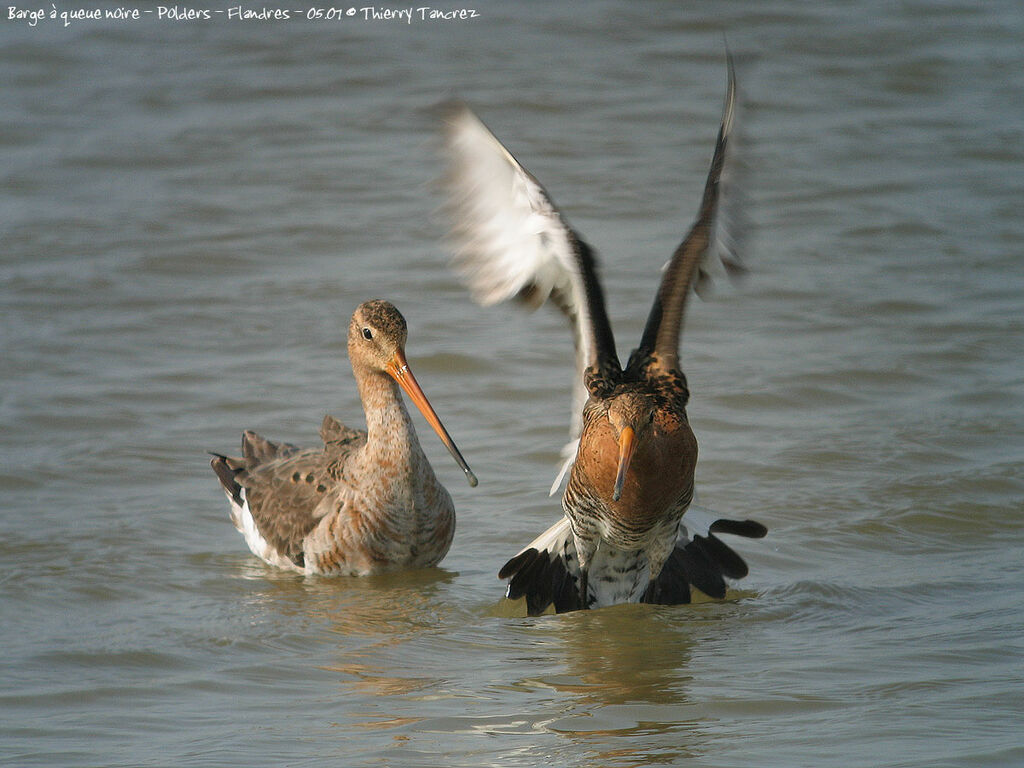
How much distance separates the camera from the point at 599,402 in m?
5.41

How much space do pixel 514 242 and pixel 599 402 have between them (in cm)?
77

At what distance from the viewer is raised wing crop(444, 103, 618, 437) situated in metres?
5.51

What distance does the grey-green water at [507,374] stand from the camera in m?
4.49

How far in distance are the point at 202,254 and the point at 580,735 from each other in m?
6.45

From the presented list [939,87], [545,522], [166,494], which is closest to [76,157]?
[166,494]

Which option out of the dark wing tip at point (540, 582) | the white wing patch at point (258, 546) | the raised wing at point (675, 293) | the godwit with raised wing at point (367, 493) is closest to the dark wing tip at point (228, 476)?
the godwit with raised wing at point (367, 493)

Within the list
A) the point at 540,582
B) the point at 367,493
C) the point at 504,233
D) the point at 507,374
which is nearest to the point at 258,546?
the point at 367,493

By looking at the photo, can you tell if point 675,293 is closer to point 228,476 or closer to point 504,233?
point 504,233

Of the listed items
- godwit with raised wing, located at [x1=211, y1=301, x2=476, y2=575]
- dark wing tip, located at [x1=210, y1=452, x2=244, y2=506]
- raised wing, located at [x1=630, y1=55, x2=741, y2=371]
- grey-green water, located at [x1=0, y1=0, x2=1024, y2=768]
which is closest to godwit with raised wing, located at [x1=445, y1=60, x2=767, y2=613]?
raised wing, located at [x1=630, y1=55, x2=741, y2=371]

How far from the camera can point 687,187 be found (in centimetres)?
1100

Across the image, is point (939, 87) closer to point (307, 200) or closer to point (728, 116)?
point (307, 200)

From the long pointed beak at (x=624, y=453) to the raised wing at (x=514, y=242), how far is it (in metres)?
0.53

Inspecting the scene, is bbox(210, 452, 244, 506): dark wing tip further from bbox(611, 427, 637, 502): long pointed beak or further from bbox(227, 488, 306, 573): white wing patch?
bbox(611, 427, 637, 502): long pointed beak

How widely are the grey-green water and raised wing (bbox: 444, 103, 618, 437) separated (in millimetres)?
1173
